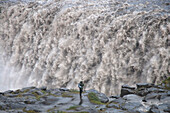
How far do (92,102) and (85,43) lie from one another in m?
9.76

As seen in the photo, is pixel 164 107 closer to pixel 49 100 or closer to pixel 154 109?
pixel 154 109

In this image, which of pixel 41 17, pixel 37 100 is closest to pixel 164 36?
pixel 37 100

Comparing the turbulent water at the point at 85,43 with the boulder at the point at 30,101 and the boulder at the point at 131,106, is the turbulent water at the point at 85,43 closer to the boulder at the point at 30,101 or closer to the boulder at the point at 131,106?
the boulder at the point at 131,106

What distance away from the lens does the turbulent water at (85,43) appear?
60.0 feet

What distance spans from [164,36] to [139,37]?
7.13 feet

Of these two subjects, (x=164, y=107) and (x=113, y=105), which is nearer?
(x=164, y=107)

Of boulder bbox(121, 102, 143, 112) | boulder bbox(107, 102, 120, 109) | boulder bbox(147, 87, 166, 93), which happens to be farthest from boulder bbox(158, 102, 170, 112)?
boulder bbox(107, 102, 120, 109)

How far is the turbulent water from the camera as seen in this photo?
18281 millimetres

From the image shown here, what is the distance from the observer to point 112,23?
21359mm

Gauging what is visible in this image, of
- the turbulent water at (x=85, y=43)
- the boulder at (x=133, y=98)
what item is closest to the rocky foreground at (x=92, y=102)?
the boulder at (x=133, y=98)

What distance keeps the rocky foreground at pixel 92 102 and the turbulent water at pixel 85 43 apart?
9.49 feet

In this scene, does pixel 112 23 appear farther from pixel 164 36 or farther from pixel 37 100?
pixel 37 100

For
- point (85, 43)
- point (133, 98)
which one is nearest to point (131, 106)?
point (133, 98)

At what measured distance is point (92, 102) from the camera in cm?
1397
